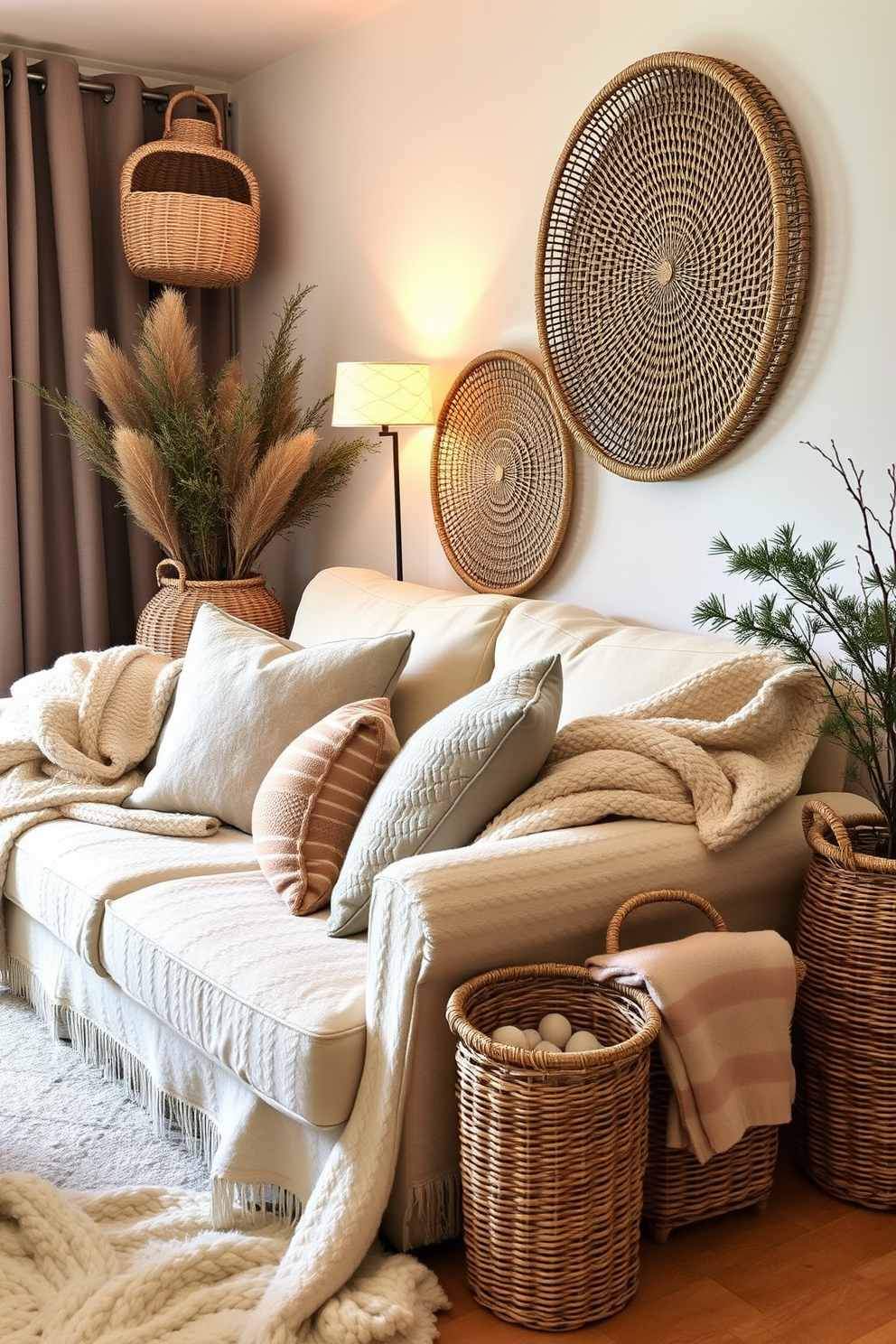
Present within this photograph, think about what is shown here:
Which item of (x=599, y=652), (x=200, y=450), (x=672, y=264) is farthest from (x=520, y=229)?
(x=599, y=652)

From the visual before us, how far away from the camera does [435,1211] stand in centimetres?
180

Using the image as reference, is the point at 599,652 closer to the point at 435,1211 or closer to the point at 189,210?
the point at 435,1211

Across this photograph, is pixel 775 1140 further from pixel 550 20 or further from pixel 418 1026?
pixel 550 20

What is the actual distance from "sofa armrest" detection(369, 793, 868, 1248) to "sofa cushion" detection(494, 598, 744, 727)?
0.38 meters

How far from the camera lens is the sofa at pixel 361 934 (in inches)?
67.8

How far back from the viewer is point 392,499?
3.72m

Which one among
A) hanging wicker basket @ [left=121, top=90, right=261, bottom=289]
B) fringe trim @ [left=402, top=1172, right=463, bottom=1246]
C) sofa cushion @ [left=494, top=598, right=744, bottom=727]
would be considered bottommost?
fringe trim @ [left=402, top=1172, right=463, bottom=1246]

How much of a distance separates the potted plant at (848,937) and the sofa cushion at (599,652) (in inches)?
8.2

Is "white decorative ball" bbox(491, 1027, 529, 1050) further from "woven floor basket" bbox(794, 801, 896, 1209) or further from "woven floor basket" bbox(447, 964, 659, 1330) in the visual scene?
"woven floor basket" bbox(794, 801, 896, 1209)

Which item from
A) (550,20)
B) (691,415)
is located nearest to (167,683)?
(691,415)

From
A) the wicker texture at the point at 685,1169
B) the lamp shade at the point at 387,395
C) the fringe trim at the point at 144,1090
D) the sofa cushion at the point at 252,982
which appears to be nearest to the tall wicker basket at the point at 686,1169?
the wicker texture at the point at 685,1169

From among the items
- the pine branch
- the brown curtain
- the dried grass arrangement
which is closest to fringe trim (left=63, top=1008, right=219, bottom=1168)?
the pine branch

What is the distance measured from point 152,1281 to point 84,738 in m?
1.45

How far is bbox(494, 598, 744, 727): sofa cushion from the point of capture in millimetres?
2270
